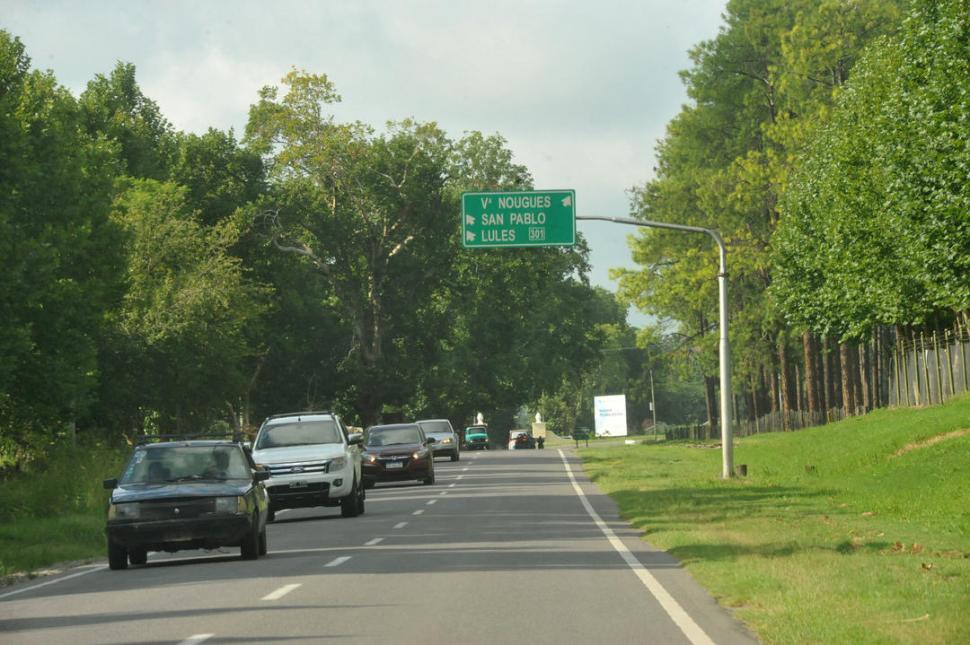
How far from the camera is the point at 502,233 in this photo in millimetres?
41156

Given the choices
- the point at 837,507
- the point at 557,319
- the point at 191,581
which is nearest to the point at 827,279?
the point at 837,507

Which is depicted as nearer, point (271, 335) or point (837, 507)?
point (837, 507)

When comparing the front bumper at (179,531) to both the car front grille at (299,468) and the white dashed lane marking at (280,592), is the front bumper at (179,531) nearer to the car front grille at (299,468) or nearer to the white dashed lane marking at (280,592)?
the white dashed lane marking at (280,592)

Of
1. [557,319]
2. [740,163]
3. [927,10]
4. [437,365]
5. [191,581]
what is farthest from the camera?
[557,319]

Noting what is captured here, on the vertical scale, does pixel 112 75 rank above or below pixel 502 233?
above

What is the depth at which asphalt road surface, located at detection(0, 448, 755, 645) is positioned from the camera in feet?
39.8

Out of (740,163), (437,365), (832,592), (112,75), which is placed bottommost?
(832,592)

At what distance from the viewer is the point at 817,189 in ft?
185

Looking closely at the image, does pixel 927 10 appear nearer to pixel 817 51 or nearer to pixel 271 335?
pixel 817 51

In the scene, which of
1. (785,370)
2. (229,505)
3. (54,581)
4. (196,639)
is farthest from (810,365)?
(196,639)

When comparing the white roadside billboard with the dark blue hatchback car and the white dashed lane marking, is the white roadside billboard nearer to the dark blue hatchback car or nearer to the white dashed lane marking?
the dark blue hatchback car

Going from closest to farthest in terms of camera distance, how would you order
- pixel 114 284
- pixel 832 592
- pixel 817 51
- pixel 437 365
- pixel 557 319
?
pixel 832 592 → pixel 114 284 → pixel 817 51 → pixel 437 365 → pixel 557 319

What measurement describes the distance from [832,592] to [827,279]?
135ft

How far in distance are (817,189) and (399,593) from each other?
144 ft
